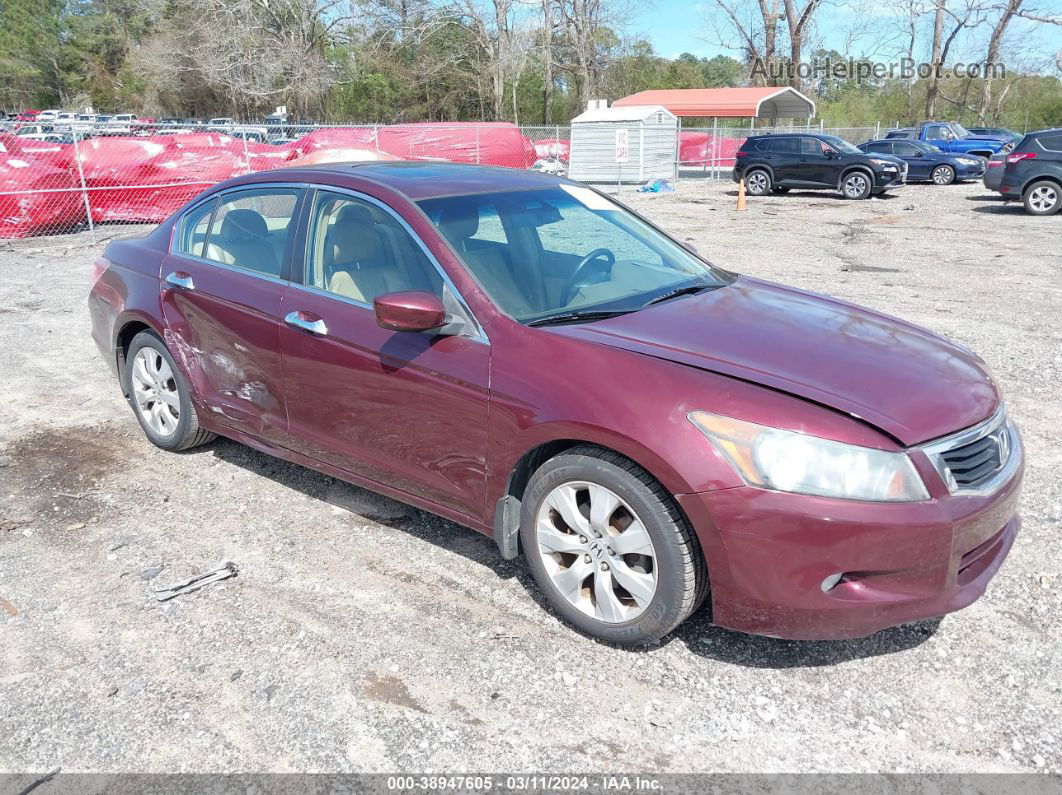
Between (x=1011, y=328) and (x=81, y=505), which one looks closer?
(x=81, y=505)

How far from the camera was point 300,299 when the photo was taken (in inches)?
154

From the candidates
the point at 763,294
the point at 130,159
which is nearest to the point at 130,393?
the point at 763,294

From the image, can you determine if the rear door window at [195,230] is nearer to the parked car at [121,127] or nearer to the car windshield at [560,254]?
the car windshield at [560,254]

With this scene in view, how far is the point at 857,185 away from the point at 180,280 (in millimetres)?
20818

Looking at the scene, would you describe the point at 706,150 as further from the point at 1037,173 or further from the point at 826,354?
the point at 826,354

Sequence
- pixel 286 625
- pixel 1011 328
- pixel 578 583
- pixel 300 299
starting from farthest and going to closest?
pixel 1011 328
pixel 300 299
pixel 286 625
pixel 578 583

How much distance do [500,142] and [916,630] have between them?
2181 cm

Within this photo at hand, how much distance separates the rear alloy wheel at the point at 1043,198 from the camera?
17484 millimetres

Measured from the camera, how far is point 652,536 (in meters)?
2.89

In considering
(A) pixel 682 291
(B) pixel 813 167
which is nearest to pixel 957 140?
(B) pixel 813 167

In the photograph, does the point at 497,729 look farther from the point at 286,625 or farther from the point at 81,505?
the point at 81,505

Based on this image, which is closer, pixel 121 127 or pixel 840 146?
pixel 121 127

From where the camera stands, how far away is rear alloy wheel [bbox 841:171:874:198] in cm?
2183

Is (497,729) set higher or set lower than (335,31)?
lower
